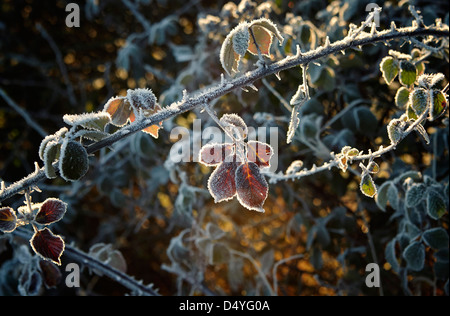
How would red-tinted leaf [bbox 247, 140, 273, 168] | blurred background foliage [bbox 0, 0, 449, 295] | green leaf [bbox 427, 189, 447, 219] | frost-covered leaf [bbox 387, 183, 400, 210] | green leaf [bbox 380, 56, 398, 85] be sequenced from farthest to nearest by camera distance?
blurred background foliage [bbox 0, 0, 449, 295], frost-covered leaf [bbox 387, 183, 400, 210], green leaf [bbox 427, 189, 447, 219], green leaf [bbox 380, 56, 398, 85], red-tinted leaf [bbox 247, 140, 273, 168]

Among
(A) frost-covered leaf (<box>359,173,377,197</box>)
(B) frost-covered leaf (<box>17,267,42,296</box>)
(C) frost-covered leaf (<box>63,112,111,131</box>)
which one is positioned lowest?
(B) frost-covered leaf (<box>17,267,42,296</box>)

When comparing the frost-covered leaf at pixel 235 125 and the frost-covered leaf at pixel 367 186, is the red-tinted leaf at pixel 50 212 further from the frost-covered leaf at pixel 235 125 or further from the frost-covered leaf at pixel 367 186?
the frost-covered leaf at pixel 367 186

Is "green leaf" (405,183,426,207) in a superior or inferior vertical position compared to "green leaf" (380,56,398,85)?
inferior

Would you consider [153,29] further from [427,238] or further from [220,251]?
[427,238]

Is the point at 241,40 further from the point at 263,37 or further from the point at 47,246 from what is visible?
the point at 47,246

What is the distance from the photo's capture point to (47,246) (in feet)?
2.11

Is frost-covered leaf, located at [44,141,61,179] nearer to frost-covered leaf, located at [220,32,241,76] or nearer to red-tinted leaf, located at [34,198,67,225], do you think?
red-tinted leaf, located at [34,198,67,225]

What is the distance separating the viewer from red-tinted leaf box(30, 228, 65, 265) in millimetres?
638

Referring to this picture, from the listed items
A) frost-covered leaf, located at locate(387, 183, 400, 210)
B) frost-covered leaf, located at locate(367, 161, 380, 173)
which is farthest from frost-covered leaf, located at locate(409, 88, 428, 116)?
frost-covered leaf, located at locate(387, 183, 400, 210)

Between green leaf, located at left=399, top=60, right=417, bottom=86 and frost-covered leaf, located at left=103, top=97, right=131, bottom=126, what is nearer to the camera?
frost-covered leaf, located at left=103, top=97, right=131, bottom=126

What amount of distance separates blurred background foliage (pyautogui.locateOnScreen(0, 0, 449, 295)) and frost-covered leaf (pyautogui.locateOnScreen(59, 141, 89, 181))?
3.6 inches

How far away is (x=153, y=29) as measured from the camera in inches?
70.0
